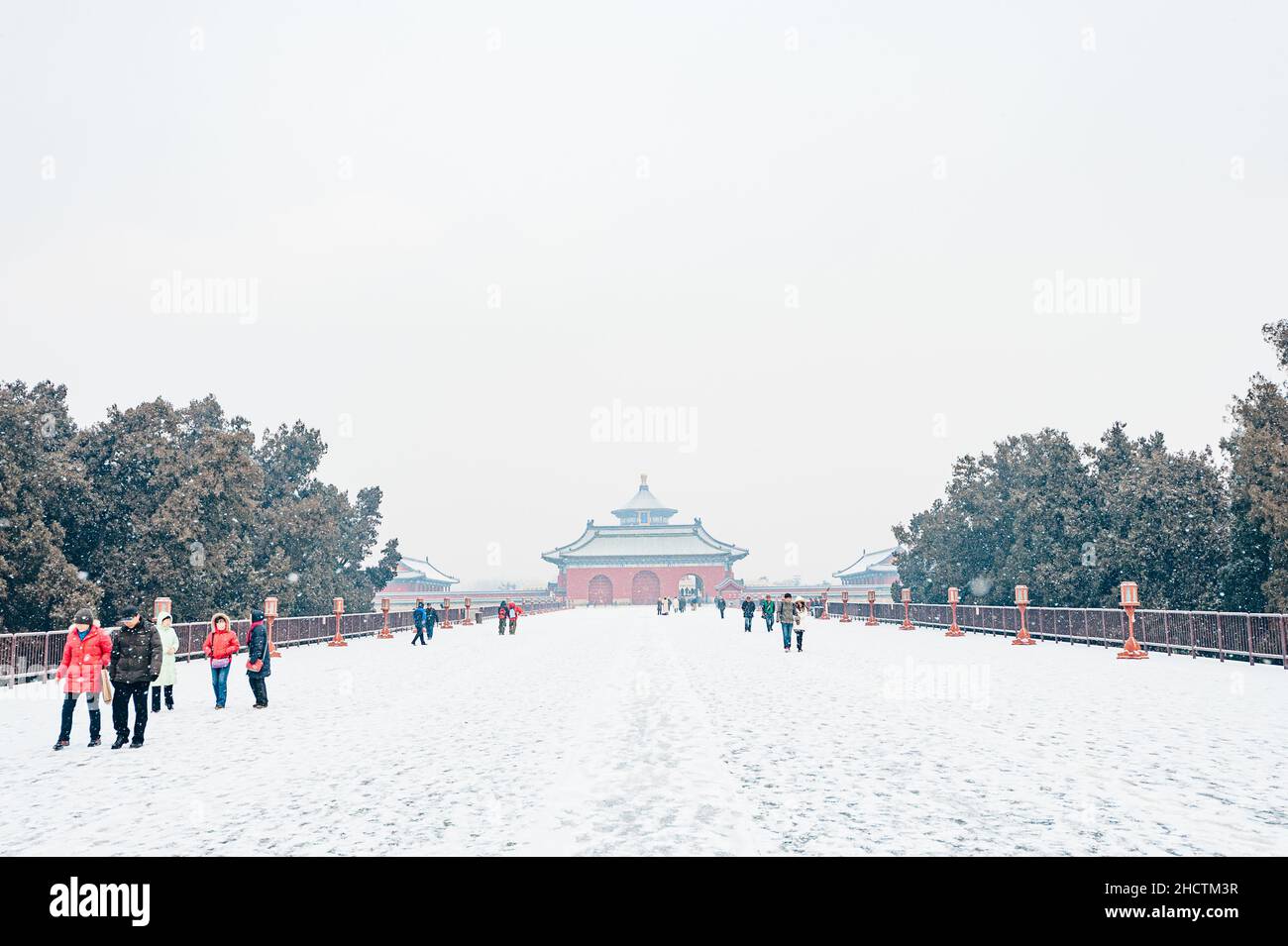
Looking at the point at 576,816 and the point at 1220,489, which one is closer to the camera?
the point at 576,816

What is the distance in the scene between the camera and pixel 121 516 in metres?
33.3

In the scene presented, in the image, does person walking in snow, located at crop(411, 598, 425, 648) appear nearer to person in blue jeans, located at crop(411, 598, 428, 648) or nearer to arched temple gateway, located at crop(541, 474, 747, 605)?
person in blue jeans, located at crop(411, 598, 428, 648)

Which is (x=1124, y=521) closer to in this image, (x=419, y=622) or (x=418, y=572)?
(x=419, y=622)

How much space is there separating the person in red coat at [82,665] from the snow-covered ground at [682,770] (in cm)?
41

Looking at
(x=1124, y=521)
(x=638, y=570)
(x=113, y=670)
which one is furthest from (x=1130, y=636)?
(x=638, y=570)

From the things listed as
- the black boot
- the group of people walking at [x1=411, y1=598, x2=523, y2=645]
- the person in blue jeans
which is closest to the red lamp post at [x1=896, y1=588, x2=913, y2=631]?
the group of people walking at [x1=411, y1=598, x2=523, y2=645]

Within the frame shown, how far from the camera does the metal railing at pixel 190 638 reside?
696 inches

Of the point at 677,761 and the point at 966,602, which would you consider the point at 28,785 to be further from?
the point at 966,602

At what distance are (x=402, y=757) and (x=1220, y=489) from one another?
26999mm

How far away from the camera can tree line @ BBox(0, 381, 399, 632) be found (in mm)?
26078
